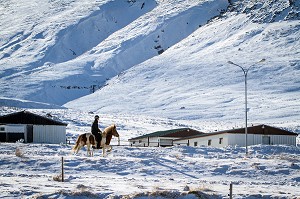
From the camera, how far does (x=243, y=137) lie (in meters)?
64.5

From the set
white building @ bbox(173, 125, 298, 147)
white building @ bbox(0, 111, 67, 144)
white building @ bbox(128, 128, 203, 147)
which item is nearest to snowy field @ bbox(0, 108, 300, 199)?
white building @ bbox(0, 111, 67, 144)

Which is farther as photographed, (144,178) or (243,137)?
(243,137)

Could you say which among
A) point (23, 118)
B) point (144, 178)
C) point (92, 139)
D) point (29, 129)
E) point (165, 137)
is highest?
point (23, 118)

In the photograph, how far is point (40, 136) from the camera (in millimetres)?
61594

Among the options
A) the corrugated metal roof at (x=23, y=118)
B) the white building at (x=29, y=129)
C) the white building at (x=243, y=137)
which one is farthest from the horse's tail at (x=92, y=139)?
the white building at (x=243, y=137)

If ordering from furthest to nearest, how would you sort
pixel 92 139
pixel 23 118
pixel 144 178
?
pixel 23 118, pixel 92 139, pixel 144 178

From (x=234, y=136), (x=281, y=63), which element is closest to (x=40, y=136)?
(x=234, y=136)

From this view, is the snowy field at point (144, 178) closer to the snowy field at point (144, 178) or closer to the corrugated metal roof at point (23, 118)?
the snowy field at point (144, 178)

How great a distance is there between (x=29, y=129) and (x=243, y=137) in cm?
2136

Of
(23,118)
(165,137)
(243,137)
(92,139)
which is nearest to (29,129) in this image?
(23,118)

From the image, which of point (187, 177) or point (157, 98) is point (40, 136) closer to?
point (187, 177)

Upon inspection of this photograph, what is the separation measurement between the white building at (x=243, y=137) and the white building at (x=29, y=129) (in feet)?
45.6

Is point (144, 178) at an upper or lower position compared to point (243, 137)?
lower

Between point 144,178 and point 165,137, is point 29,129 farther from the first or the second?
point 144,178
